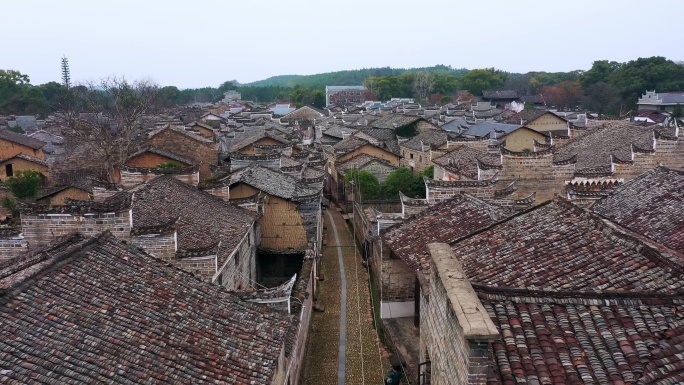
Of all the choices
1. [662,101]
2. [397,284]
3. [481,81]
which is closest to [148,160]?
[397,284]

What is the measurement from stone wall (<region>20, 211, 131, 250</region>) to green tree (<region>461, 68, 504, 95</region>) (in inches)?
4824

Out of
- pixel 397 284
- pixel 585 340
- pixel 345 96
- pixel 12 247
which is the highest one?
pixel 345 96

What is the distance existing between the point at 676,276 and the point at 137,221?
14204 millimetres

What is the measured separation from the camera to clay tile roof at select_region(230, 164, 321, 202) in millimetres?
23625

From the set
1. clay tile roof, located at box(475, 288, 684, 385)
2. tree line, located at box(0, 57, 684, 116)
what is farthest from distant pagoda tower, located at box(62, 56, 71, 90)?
clay tile roof, located at box(475, 288, 684, 385)

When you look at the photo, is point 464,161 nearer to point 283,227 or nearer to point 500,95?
point 283,227

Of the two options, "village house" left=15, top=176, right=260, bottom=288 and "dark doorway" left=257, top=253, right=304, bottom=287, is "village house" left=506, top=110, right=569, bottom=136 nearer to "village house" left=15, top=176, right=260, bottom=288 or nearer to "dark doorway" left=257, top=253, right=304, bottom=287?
"dark doorway" left=257, top=253, right=304, bottom=287

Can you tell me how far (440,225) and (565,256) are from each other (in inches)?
330

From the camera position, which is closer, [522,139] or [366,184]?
[366,184]

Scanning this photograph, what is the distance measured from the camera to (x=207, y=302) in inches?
429

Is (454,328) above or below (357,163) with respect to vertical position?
above

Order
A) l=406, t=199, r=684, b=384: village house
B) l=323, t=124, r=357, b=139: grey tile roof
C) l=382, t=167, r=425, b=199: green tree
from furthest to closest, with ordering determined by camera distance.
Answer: l=323, t=124, r=357, b=139: grey tile roof, l=382, t=167, r=425, b=199: green tree, l=406, t=199, r=684, b=384: village house

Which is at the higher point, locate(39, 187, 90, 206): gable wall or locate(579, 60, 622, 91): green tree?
locate(579, 60, 622, 91): green tree

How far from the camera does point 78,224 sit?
41.4 feet
